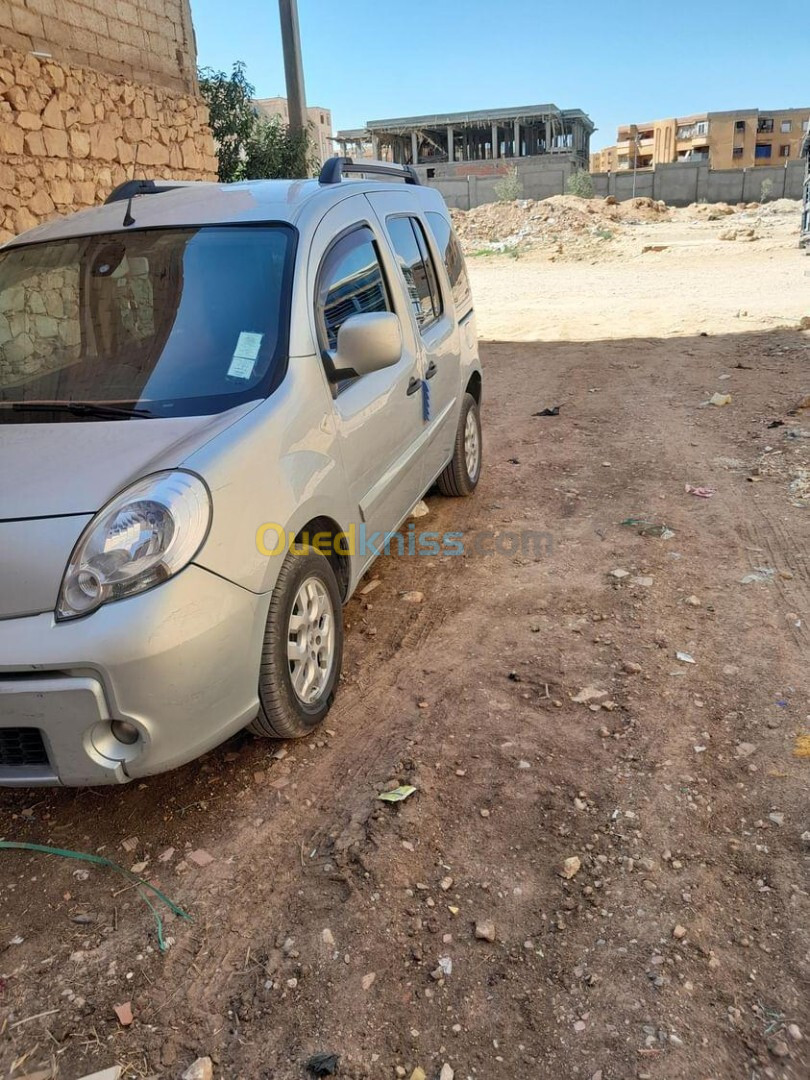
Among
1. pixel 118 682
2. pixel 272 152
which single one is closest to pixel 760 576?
pixel 118 682

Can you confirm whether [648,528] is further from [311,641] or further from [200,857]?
[200,857]

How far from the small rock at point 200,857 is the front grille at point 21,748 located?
Result: 1.84ft

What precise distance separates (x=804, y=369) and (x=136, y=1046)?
30.3ft

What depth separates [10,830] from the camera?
2.76m

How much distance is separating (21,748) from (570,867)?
1.66 metres

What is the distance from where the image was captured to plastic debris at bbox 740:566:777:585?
14.3 feet

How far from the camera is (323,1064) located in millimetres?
1946

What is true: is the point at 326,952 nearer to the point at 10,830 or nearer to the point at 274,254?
the point at 10,830

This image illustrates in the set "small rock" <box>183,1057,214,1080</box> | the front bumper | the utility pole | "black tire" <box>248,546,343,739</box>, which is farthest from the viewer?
the utility pole

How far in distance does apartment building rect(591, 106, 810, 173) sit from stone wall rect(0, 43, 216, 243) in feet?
254

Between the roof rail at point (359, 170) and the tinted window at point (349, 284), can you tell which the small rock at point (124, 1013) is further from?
the roof rail at point (359, 170)

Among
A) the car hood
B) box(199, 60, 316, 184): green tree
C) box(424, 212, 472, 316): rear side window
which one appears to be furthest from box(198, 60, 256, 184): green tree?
the car hood

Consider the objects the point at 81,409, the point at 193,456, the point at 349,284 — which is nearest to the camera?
the point at 193,456

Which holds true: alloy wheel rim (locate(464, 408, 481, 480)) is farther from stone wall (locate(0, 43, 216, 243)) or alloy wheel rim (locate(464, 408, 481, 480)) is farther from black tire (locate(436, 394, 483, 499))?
stone wall (locate(0, 43, 216, 243))
